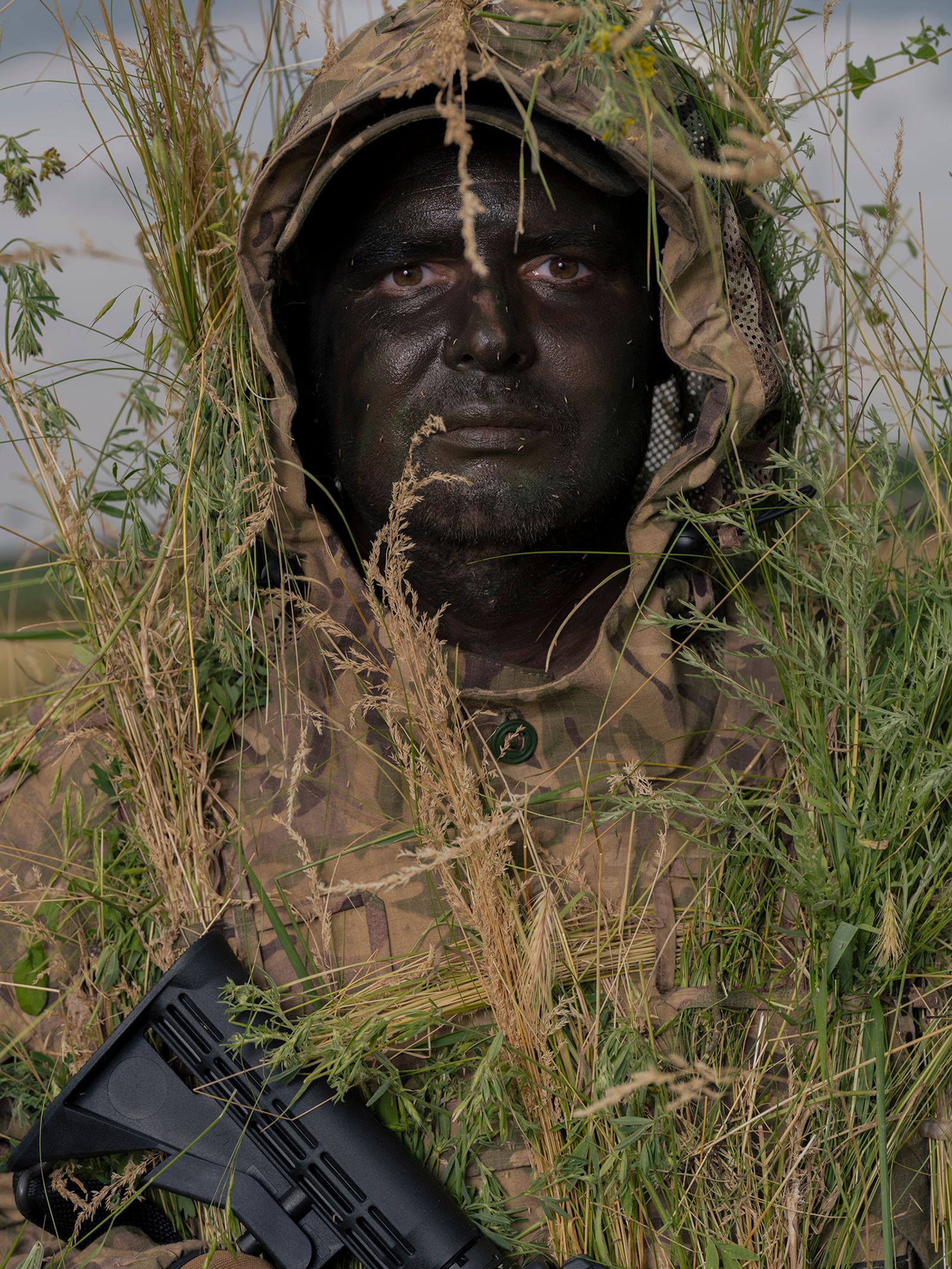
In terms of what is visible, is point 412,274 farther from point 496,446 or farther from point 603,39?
point 603,39

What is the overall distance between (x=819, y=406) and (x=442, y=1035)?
4.54ft

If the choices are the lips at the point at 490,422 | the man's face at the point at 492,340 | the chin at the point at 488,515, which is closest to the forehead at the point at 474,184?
the man's face at the point at 492,340

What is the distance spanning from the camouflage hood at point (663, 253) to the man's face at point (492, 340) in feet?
0.35

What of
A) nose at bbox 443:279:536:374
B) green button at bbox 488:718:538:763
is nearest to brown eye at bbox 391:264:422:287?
nose at bbox 443:279:536:374

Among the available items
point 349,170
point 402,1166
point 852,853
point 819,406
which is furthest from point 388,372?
point 402,1166

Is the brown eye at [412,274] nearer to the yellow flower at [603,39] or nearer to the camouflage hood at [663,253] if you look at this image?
the camouflage hood at [663,253]

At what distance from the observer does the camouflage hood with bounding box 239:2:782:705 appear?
197 cm

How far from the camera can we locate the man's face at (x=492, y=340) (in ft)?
6.97

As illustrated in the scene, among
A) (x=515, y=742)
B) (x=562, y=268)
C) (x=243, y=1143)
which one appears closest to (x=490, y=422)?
(x=562, y=268)

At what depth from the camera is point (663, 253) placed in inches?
82.7

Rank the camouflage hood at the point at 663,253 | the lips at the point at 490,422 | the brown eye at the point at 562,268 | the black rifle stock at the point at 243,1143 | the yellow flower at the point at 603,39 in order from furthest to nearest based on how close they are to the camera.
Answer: the brown eye at the point at 562,268 → the lips at the point at 490,422 → the camouflage hood at the point at 663,253 → the black rifle stock at the point at 243,1143 → the yellow flower at the point at 603,39

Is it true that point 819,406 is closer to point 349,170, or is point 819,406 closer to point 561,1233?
point 349,170

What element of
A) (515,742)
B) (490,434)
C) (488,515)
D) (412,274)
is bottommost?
(515,742)

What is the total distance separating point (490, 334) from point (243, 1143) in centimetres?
141
